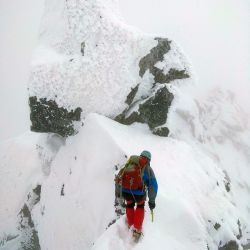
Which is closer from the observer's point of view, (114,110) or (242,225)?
(242,225)

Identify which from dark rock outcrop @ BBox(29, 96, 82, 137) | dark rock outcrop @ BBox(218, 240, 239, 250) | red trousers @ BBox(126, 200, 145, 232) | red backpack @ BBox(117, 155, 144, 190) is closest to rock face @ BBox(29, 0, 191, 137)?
dark rock outcrop @ BBox(29, 96, 82, 137)

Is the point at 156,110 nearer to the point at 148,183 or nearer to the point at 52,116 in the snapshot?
the point at 52,116

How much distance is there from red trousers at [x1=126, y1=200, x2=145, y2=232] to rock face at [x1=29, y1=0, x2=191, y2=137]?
852 cm

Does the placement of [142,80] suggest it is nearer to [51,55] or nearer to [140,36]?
[140,36]

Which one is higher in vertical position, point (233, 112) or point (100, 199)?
point (100, 199)

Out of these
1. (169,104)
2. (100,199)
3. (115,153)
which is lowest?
(100,199)

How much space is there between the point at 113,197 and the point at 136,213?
4.98m

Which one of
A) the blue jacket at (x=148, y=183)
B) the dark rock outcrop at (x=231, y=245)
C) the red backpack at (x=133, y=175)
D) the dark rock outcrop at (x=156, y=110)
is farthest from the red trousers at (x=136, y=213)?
the dark rock outcrop at (x=156, y=110)

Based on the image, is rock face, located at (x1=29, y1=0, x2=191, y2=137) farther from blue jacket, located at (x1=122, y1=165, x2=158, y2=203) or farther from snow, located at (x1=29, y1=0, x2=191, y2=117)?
blue jacket, located at (x1=122, y1=165, x2=158, y2=203)

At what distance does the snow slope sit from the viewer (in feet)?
33.9

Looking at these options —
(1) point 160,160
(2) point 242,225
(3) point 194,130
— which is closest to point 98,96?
(1) point 160,160

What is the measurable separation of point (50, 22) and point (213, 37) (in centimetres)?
10686

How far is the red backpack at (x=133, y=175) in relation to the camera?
8039 millimetres

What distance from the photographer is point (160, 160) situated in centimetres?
1461
